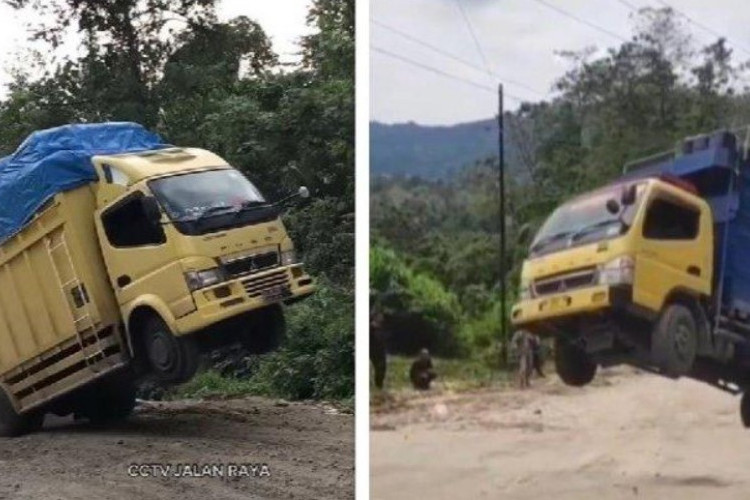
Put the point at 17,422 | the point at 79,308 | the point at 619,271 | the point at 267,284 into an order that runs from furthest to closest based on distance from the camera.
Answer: the point at 17,422 < the point at 79,308 < the point at 267,284 < the point at 619,271

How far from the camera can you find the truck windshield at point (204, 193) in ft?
18.5

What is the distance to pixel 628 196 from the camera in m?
5.05

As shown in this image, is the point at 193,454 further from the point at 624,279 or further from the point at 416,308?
the point at 624,279

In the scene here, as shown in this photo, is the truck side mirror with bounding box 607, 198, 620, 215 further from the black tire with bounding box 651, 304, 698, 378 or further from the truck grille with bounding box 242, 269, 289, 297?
the truck grille with bounding box 242, 269, 289, 297

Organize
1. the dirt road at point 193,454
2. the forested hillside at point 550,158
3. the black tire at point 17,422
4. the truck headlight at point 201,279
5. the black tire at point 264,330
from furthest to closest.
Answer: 1. the black tire at point 17,422
2. the black tire at point 264,330
3. the truck headlight at point 201,279
4. the dirt road at point 193,454
5. the forested hillside at point 550,158

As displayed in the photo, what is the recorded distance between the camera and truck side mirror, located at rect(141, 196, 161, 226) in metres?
5.63

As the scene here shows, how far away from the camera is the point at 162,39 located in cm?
584

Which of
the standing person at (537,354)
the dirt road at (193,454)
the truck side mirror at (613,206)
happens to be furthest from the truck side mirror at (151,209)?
the truck side mirror at (613,206)

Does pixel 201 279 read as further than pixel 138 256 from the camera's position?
No

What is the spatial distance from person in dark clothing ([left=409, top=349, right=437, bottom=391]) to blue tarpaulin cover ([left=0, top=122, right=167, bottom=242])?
71.8 inches

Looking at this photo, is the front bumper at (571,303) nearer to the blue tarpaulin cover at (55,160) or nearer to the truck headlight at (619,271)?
the truck headlight at (619,271)

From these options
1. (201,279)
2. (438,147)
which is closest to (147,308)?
(201,279)

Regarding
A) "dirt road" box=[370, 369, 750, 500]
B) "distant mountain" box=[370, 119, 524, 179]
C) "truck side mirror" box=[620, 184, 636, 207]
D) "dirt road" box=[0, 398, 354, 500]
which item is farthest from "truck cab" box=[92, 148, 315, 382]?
"truck side mirror" box=[620, 184, 636, 207]

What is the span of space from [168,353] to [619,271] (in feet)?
7.51
